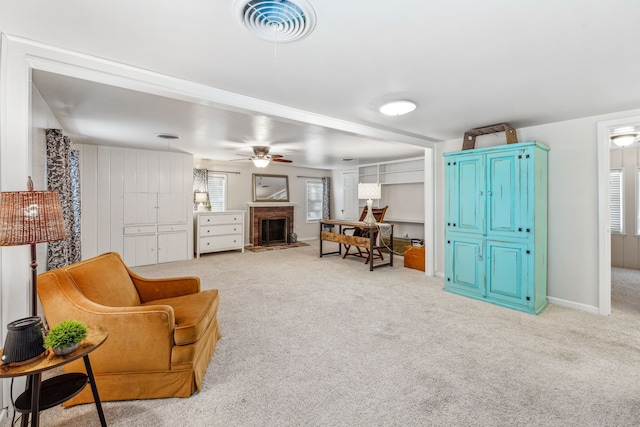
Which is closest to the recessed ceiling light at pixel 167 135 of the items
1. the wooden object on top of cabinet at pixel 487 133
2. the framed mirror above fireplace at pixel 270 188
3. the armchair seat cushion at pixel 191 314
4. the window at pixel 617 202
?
the armchair seat cushion at pixel 191 314

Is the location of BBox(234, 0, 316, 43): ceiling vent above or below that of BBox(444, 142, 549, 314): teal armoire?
above

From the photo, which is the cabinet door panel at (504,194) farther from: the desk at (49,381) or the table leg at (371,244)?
the desk at (49,381)

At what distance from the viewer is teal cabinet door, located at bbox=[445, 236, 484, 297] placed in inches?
143

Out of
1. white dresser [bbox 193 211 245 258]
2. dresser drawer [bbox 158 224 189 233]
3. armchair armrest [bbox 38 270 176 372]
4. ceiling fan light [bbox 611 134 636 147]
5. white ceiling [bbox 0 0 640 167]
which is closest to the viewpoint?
white ceiling [bbox 0 0 640 167]

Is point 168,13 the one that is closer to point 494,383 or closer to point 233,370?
point 233,370

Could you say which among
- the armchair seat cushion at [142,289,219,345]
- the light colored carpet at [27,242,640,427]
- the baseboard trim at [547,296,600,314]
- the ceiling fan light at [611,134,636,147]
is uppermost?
the ceiling fan light at [611,134,636,147]

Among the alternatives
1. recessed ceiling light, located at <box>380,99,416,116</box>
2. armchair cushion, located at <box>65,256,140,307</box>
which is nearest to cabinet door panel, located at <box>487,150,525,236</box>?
recessed ceiling light, located at <box>380,99,416,116</box>

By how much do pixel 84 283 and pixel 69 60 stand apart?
1444 mm

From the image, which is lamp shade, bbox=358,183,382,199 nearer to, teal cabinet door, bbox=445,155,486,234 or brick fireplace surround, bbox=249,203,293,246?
teal cabinet door, bbox=445,155,486,234

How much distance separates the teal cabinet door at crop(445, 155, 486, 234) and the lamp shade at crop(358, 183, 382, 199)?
1.67 meters

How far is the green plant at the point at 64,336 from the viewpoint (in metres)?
1.26

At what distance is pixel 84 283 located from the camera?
187 centimetres

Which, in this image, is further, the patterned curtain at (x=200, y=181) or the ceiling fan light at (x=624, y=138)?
the patterned curtain at (x=200, y=181)

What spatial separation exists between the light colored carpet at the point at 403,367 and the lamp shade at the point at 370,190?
7.07 feet
